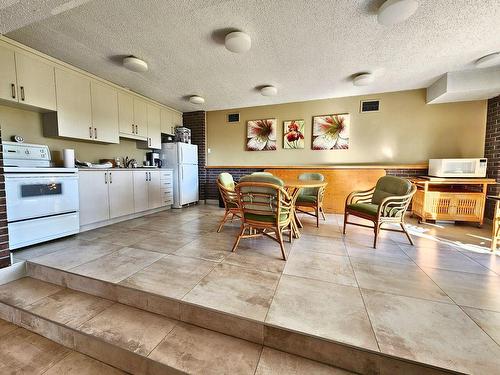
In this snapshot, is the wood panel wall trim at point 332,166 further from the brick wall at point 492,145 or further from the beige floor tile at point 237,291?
the beige floor tile at point 237,291

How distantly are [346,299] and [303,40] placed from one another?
2.70 metres

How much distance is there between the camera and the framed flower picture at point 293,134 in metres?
4.78

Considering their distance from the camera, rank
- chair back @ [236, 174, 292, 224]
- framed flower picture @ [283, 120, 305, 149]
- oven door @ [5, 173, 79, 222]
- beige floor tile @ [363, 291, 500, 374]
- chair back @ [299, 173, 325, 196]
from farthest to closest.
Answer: framed flower picture @ [283, 120, 305, 149] → chair back @ [299, 173, 325, 196] → oven door @ [5, 173, 79, 222] → chair back @ [236, 174, 292, 224] → beige floor tile @ [363, 291, 500, 374]

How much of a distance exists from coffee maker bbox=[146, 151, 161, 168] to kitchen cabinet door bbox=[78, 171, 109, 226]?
1.44m

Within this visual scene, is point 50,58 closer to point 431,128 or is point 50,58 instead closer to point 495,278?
point 495,278

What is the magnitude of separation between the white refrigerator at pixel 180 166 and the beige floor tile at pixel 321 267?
3.27 meters

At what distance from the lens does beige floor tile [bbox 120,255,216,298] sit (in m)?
1.57

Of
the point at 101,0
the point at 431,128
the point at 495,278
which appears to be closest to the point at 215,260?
the point at 495,278

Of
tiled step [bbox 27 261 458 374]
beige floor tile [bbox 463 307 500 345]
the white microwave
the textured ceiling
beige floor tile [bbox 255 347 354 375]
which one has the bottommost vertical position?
beige floor tile [bbox 255 347 354 375]

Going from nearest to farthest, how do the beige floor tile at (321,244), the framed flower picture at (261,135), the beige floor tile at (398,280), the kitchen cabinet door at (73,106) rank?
the beige floor tile at (398,280)
the beige floor tile at (321,244)
the kitchen cabinet door at (73,106)
the framed flower picture at (261,135)

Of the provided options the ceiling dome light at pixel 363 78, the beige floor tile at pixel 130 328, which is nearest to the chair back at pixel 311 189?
the ceiling dome light at pixel 363 78

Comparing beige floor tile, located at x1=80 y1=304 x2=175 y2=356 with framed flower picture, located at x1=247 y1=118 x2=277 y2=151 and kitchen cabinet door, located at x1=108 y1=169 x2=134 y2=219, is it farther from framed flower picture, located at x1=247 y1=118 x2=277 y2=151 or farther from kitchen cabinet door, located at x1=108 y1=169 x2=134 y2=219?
framed flower picture, located at x1=247 y1=118 x2=277 y2=151

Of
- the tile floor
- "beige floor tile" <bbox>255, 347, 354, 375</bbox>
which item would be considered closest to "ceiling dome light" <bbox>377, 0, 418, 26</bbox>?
the tile floor

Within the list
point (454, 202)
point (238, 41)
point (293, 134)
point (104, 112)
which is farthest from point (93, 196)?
point (454, 202)
